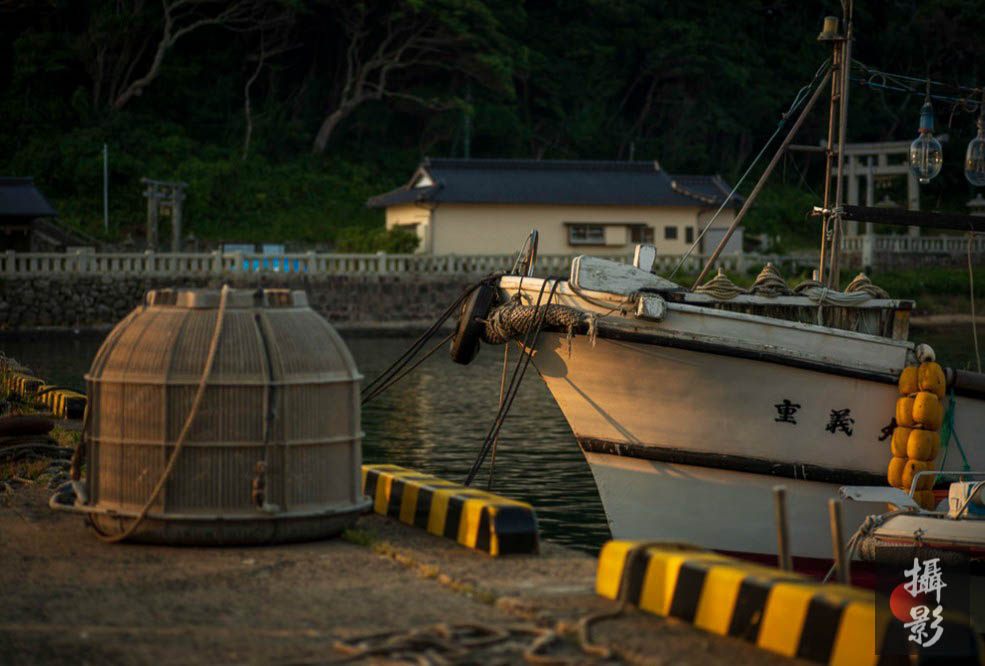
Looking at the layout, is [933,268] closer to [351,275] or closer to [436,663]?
[351,275]

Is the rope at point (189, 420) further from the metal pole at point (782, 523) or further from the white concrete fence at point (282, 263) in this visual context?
the white concrete fence at point (282, 263)

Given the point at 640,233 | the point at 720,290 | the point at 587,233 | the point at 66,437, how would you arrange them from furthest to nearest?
the point at 640,233 → the point at 587,233 → the point at 66,437 → the point at 720,290

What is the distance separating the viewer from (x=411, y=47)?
174 ft

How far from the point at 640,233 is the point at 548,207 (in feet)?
11.0

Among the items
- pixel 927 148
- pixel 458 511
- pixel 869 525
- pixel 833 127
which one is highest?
pixel 833 127

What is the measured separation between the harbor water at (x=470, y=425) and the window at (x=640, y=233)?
10.3 m

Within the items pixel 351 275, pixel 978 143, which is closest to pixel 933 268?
pixel 351 275

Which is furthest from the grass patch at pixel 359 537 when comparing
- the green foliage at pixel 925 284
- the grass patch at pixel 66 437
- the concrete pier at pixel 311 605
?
the green foliage at pixel 925 284

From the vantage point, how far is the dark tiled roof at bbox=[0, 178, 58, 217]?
4278cm

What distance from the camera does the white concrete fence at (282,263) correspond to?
1626 inches

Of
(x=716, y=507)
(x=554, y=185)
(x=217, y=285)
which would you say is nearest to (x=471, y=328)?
(x=716, y=507)

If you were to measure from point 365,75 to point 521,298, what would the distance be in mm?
42229

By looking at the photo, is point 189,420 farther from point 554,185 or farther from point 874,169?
point 874,169

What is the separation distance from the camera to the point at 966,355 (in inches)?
1385
